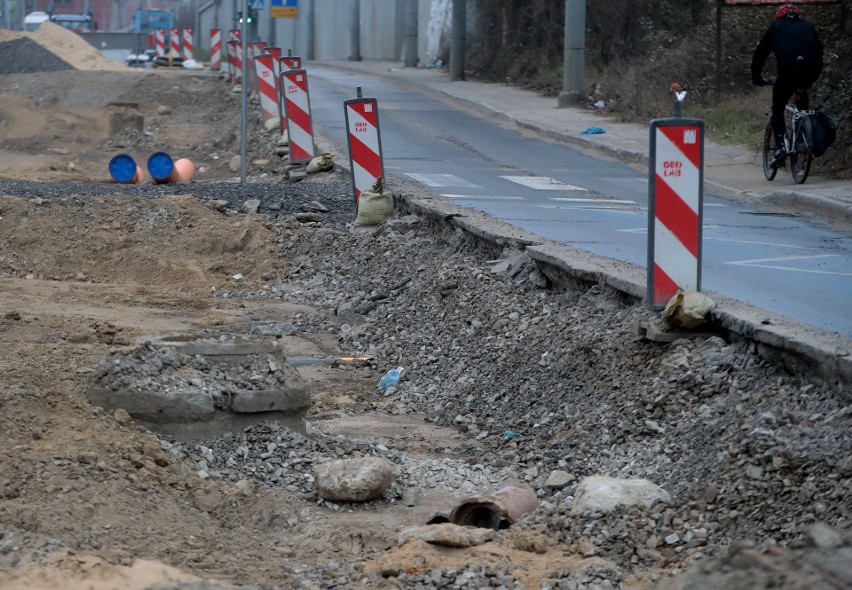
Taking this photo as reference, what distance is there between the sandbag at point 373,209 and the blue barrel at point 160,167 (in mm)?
5107

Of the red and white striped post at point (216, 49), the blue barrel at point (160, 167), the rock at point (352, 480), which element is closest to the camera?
the rock at point (352, 480)

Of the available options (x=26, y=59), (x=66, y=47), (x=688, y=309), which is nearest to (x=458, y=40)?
(x=26, y=59)

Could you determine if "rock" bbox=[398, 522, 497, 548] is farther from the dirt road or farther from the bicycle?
the bicycle

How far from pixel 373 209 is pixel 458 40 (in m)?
23.8

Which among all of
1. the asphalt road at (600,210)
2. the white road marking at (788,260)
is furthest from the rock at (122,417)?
the white road marking at (788,260)

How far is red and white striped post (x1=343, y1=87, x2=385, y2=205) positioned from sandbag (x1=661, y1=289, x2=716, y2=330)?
623 cm

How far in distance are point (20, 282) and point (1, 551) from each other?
7005mm

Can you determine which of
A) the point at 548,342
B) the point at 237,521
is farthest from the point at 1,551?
the point at 548,342

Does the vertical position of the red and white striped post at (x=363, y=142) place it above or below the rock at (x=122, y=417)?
above

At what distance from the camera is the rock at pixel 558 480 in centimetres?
575

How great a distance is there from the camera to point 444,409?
7.36m

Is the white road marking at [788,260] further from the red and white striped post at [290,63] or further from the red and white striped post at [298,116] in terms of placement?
the red and white striped post at [290,63]

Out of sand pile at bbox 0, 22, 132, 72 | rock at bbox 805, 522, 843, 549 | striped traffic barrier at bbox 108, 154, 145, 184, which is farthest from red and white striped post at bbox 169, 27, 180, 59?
rock at bbox 805, 522, 843, 549

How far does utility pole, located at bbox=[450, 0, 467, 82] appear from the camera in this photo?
34.3 m
